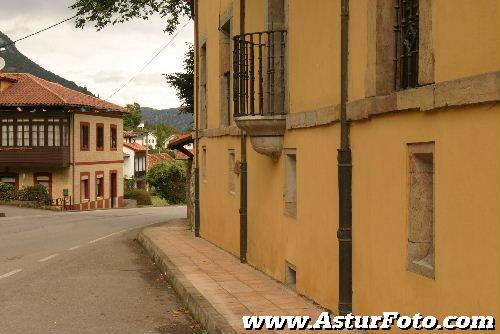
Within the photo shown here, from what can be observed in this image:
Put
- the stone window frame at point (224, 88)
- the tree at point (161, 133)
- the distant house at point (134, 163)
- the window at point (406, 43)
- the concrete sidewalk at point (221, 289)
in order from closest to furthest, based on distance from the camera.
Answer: the window at point (406, 43) < the concrete sidewalk at point (221, 289) < the stone window frame at point (224, 88) < the distant house at point (134, 163) < the tree at point (161, 133)

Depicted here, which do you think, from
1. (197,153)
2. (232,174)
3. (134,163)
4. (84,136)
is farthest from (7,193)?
(134,163)

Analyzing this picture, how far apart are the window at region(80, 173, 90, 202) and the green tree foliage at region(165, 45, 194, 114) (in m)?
18.7

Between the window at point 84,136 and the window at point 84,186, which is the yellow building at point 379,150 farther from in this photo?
the window at point 84,186

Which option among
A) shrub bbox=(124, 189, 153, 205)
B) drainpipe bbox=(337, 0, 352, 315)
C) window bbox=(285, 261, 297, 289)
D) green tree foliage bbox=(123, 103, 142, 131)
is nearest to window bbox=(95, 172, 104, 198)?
shrub bbox=(124, 189, 153, 205)

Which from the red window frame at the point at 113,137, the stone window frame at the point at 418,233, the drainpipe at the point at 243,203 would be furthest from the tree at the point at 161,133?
the stone window frame at the point at 418,233

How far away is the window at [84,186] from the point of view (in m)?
A: 44.9

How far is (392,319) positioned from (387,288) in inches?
11.6

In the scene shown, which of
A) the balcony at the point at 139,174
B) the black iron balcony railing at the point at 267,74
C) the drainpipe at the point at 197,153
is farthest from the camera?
the balcony at the point at 139,174

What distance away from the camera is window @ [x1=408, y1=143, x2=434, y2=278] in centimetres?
569

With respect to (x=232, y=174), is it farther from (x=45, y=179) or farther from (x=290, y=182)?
(x=45, y=179)

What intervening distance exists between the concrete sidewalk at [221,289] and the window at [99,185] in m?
33.8

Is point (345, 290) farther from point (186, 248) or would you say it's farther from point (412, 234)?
point (186, 248)

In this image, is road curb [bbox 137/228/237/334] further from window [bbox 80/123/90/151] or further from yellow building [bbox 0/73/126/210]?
window [bbox 80/123/90/151]

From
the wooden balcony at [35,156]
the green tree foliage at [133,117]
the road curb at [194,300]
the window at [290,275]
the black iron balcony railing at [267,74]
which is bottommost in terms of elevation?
the road curb at [194,300]
